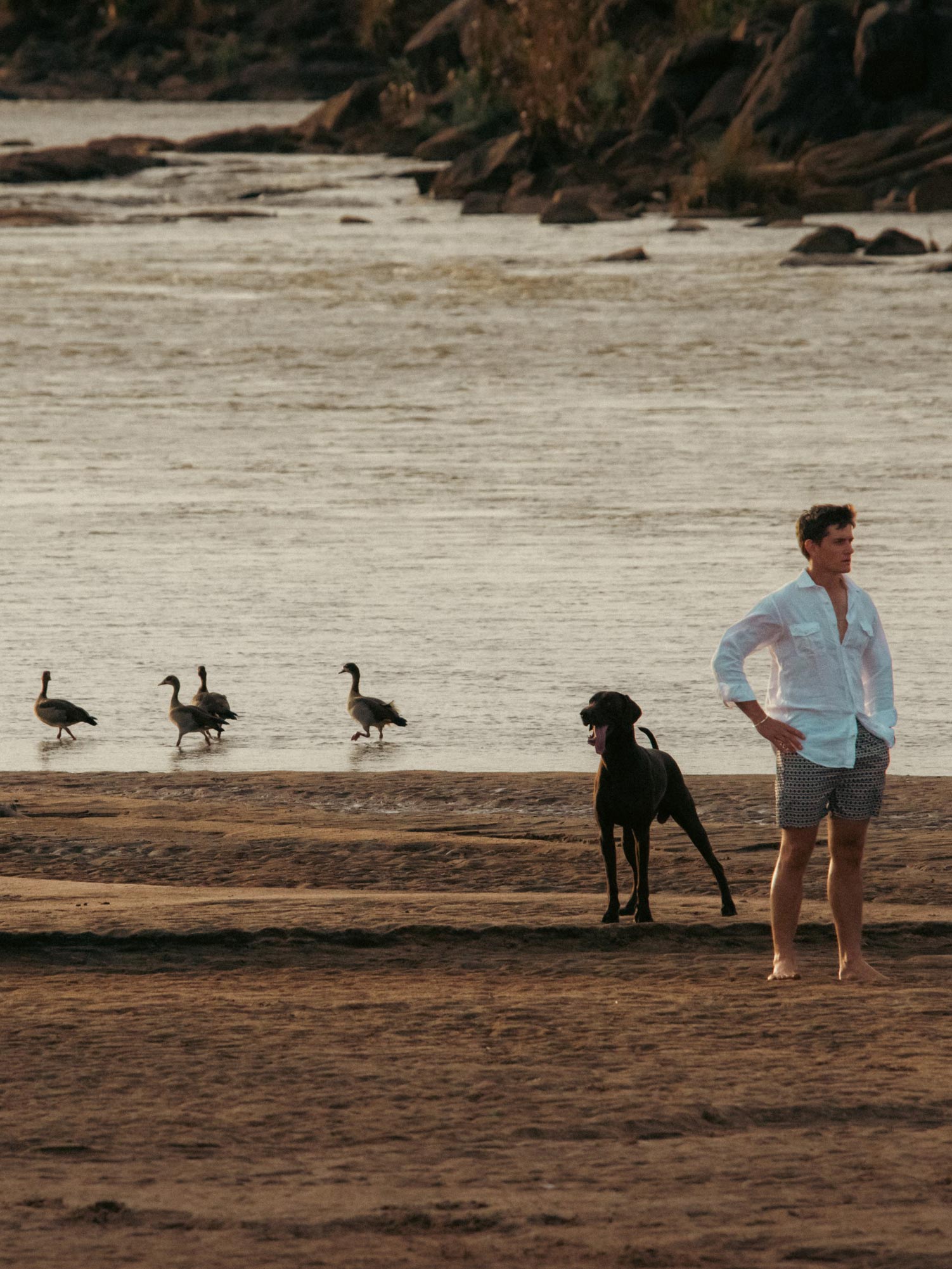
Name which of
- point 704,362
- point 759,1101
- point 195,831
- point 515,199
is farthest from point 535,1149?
point 515,199

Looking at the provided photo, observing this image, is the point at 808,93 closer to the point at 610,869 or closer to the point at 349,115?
the point at 349,115

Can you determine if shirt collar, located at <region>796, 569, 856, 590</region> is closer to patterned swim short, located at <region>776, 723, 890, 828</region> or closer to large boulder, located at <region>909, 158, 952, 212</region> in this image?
patterned swim short, located at <region>776, 723, 890, 828</region>

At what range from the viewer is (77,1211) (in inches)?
204

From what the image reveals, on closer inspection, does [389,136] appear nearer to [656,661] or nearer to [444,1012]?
[656,661]

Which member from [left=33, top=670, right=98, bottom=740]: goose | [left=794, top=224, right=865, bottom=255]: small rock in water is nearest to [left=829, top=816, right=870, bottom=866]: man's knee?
[left=33, top=670, right=98, bottom=740]: goose

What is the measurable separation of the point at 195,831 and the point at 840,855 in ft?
11.9

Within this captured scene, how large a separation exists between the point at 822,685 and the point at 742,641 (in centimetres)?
28

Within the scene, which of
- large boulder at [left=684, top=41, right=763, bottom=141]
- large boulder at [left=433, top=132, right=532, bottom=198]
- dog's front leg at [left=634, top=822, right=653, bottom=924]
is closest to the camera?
dog's front leg at [left=634, top=822, right=653, bottom=924]

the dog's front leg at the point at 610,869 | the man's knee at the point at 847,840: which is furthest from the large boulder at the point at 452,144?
the man's knee at the point at 847,840

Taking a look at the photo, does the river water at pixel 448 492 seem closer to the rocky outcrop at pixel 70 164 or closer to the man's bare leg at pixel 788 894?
the man's bare leg at pixel 788 894

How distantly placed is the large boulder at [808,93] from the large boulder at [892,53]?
612 millimetres

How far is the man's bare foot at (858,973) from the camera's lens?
7.19 m

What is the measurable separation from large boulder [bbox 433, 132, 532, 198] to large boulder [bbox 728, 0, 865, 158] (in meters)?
6.44

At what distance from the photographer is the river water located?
43.0 feet
